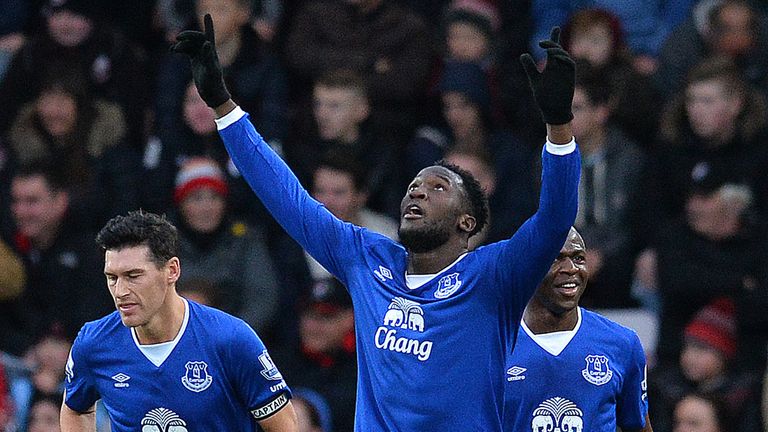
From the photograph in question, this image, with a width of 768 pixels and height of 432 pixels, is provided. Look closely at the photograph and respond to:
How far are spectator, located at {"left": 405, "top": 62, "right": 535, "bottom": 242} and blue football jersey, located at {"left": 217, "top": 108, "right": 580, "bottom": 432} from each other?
368 cm

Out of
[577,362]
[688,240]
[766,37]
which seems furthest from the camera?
[766,37]

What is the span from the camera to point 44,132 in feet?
35.4

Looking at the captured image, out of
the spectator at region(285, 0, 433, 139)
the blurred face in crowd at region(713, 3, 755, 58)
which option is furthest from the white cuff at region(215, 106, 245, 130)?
the blurred face in crowd at region(713, 3, 755, 58)

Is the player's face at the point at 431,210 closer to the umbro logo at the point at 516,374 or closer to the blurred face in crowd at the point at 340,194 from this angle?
the umbro logo at the point at 516,374

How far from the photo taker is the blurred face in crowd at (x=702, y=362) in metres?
8.95

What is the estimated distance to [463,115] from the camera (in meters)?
10.1

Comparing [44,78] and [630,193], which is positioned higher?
[44,78]

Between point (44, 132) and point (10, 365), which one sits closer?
point (10, 365)

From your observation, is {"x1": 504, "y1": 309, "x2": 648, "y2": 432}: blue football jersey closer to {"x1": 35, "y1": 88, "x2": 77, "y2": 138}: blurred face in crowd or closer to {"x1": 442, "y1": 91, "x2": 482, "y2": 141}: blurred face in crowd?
{"x1": 442, "y1": 91, "x2": 482, "y2": 141}: blurred face in crowd

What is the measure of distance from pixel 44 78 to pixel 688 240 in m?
4.41

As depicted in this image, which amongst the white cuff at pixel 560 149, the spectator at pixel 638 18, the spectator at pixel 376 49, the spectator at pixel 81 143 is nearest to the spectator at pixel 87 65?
the spectator at pixel 81 143

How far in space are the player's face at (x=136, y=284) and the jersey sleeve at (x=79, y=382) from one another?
325mm

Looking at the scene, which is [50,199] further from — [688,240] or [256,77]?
[688,240]

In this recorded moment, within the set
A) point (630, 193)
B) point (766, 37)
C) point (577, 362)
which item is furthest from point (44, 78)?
point (577, 362)
